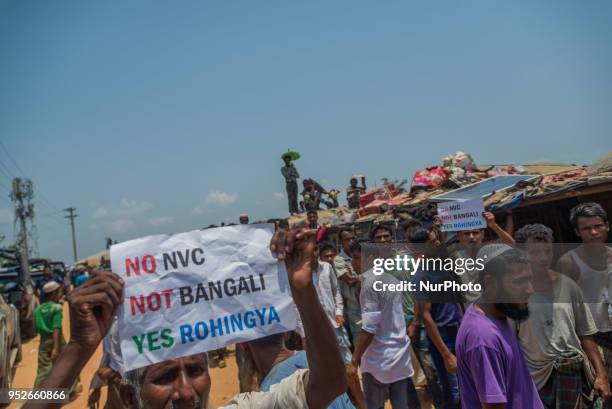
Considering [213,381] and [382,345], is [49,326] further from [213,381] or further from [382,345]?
[382,345]

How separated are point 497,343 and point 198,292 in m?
1.63

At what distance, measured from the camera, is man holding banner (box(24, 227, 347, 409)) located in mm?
1562

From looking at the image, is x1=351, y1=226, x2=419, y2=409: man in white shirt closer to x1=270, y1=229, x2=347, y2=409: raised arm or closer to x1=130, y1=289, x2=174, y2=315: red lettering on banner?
x1=270, y1=229, x2=347, y2=409: raised arm

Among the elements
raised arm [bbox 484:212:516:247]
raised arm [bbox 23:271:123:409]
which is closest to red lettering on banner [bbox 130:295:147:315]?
raised arm [bbox 23:271:123:409]

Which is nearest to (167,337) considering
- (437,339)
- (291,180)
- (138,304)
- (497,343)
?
(138,304)

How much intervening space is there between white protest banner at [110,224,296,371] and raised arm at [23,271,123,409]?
102mm

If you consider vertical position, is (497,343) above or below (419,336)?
above

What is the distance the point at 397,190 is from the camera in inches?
500

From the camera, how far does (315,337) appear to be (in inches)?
67.8

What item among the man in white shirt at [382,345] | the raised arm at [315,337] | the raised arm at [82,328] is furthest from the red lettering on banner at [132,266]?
the man in white shirt at [382,345]

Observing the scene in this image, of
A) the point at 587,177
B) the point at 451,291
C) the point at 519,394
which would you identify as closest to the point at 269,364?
the point at 519,394

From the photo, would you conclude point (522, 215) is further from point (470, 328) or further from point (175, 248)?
point (175, 248)

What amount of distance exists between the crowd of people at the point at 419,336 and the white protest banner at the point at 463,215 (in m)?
0.14

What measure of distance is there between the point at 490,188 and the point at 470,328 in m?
6.54
